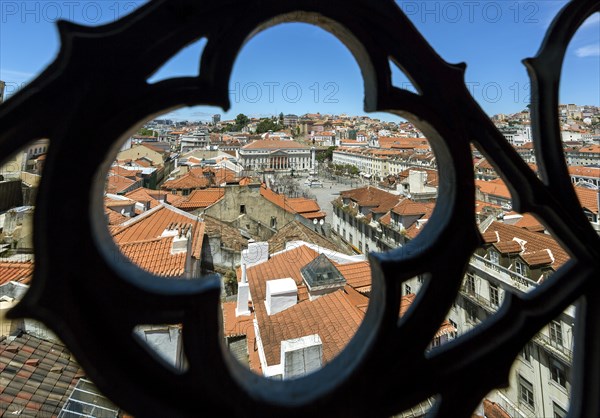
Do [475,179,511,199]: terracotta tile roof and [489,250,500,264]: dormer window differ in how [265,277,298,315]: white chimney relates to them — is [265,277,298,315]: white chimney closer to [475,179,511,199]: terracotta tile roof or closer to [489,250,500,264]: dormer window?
[489,250,500,264]: dormer window

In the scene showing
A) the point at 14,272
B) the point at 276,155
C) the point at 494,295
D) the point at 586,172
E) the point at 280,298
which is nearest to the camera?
the point at 14,272

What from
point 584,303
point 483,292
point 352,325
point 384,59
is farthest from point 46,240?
point 483,292

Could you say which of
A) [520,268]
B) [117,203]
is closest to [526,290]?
[520,268]

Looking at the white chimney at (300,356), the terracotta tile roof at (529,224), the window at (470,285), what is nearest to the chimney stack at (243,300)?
the white chimney at (300,356)

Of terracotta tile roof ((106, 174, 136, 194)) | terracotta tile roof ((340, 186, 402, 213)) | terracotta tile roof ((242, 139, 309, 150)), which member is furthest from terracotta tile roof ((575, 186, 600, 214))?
terracotta tile roof ((242, 139, 309, 150))

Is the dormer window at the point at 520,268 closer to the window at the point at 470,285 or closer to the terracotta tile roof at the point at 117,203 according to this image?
the window at the point at 470,285

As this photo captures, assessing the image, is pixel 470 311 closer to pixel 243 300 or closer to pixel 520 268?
pixel 520 268
